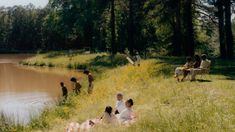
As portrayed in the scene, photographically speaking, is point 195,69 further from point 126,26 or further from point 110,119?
point 126,26

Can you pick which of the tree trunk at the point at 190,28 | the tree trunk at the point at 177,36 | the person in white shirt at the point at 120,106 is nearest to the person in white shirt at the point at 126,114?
the person in white shirt at the point at 120,106

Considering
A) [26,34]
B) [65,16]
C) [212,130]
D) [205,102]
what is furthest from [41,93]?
[26,34]

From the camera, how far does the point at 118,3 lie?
57688mm

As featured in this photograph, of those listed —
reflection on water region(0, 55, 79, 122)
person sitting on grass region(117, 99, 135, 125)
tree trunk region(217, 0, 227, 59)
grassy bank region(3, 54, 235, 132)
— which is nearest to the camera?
grassy bank region(3, 54, 235, 132)

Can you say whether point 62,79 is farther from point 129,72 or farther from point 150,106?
point 150,106

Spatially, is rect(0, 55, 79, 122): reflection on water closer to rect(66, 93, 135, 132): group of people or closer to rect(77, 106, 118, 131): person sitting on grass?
rect(66, 93, 135, 132): group of people

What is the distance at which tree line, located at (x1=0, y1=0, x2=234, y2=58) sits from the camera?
39625 mm

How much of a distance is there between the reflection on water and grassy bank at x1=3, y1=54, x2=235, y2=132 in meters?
2.51

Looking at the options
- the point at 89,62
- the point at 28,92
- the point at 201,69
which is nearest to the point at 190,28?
the point at 28,92

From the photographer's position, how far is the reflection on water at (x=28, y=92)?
84.4 ft

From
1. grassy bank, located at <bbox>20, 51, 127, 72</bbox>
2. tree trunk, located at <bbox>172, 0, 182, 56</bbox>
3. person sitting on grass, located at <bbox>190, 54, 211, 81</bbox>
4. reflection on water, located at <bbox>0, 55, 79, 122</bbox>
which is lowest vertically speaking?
reflection on water, located at <bbox>0, 55, 79, 122</bbox>

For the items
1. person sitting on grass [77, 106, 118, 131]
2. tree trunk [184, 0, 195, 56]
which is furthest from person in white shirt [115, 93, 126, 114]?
tree trunk [184, 0, 195, 56]

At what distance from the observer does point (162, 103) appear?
17312mm

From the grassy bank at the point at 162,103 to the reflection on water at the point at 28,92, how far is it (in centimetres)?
251
